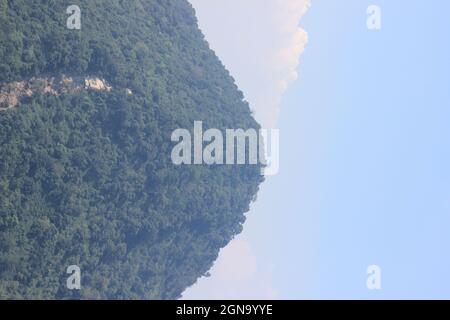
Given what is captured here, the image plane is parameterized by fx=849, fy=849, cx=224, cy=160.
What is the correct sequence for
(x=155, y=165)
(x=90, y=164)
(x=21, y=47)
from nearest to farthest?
(x=21, y=47) < (x=90, y=164) < (x=155, y=165)

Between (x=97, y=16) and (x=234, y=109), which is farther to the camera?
(x=234, y=109)

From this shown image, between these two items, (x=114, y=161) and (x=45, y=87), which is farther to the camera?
(x=114, y=161)

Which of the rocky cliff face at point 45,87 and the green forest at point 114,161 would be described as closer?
the rocky cliff face at point 45,87

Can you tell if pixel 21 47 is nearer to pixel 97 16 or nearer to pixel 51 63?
pixel 51 63
